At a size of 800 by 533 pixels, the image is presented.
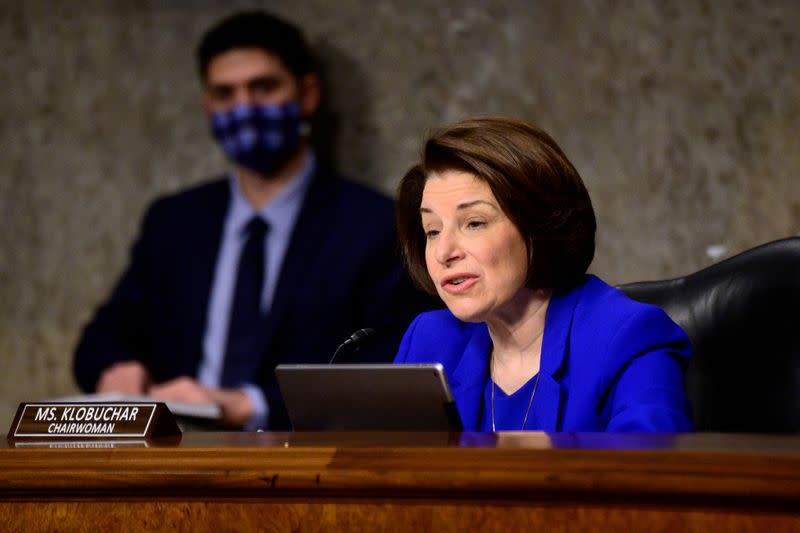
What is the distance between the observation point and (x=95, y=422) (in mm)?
1426

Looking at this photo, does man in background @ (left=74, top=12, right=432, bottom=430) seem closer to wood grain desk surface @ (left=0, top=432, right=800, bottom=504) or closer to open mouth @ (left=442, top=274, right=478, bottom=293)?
open mouth @ (left=442, top=274, right=478, bottom=293)

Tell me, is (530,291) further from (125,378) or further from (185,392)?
(125,378)

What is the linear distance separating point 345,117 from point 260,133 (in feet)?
1.12

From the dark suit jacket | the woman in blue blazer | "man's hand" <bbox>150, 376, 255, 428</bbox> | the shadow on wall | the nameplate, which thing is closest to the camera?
the nameplate

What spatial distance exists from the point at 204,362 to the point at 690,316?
174 cm

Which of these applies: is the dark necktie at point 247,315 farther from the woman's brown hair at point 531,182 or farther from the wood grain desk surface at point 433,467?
the wood grain desk surface at point 433,467

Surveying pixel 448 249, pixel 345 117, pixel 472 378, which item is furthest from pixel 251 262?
pixel 448 249

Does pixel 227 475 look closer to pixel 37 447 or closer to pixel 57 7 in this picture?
pixel 37 447

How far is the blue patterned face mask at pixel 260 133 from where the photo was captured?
131 inches

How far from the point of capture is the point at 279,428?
3.05m

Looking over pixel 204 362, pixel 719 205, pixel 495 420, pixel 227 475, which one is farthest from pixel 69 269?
pixel 227 475

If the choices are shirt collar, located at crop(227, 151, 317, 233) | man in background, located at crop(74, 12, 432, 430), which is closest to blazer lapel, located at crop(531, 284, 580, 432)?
man in background, located at crop(74, 12, 432, 430)

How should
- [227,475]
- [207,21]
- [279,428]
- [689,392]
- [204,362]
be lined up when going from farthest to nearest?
[207,21] < [204,362] < [279,428] < [689,392] < [227,475]

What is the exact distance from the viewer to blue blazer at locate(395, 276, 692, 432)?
1537 mm
